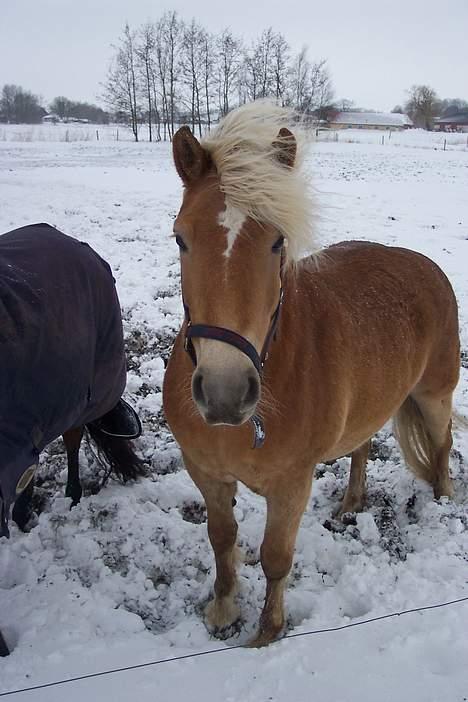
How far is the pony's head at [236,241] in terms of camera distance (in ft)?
4.18

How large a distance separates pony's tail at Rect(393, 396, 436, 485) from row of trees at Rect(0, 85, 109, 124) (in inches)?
2357

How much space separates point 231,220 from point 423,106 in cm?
7714

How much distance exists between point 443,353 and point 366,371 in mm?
824

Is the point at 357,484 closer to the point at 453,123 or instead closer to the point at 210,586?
the point at 210,586

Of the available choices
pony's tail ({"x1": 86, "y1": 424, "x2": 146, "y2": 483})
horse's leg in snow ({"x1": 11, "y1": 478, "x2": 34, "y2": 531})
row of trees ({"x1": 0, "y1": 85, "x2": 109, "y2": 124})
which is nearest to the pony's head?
pony's tail ({"x1": 86, "y1": 424, "x2": 146, "y2": 483})

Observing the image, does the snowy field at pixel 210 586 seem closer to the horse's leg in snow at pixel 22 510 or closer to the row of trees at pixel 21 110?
the horse's leg in snow at pixel 22 510

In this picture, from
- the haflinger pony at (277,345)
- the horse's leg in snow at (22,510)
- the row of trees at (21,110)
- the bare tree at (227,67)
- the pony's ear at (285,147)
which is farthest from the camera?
the row of trees at (21,110)

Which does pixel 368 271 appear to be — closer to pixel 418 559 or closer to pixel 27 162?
pixel 418 559

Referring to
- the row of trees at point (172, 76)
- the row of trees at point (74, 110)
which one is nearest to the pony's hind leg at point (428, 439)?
the row of trees at point (172, 76)

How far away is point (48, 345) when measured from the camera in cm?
204

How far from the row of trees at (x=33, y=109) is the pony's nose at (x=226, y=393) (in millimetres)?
60954

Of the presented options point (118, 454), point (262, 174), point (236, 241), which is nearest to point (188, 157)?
point (262, 174)

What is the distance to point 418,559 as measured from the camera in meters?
2.42

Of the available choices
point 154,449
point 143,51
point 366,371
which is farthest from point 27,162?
point 143,51
